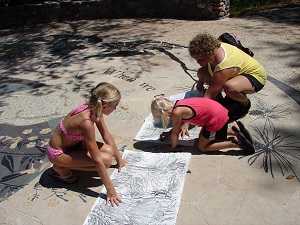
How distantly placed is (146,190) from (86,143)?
553 mm

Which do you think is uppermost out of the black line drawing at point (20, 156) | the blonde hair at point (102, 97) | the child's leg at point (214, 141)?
the blonde hair at point (102, 97)

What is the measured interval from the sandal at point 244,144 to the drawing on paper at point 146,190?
17.1 inches

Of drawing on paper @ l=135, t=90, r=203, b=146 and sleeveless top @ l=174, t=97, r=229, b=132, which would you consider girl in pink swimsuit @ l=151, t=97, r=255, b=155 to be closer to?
sleeveless top @ l=174, t=97, r=229, b=132

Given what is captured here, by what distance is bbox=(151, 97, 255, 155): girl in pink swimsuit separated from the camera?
2693 mm

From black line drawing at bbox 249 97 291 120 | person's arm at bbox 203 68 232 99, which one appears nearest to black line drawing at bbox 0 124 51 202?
person's arm at bbox 203 68 232 99

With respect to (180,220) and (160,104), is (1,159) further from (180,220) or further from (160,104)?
(180,220)

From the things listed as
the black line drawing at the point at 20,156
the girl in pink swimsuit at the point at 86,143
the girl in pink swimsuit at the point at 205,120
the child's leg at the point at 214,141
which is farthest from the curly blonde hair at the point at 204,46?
the black line drawing at the point at 20,156

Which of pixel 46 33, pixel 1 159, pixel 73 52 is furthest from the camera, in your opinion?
pixel 46 33

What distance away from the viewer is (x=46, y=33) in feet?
24.0

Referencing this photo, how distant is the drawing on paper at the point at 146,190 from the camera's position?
7.36 ft

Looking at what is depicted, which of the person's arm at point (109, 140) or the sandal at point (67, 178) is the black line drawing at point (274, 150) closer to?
the person's arm at point (109, 140)

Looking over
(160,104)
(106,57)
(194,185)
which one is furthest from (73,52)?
(194,185)

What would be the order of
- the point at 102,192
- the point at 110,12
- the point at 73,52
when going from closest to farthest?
the point at 102,192 → the point at 73,52 → the point at 110,12

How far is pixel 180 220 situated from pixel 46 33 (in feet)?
20.0
